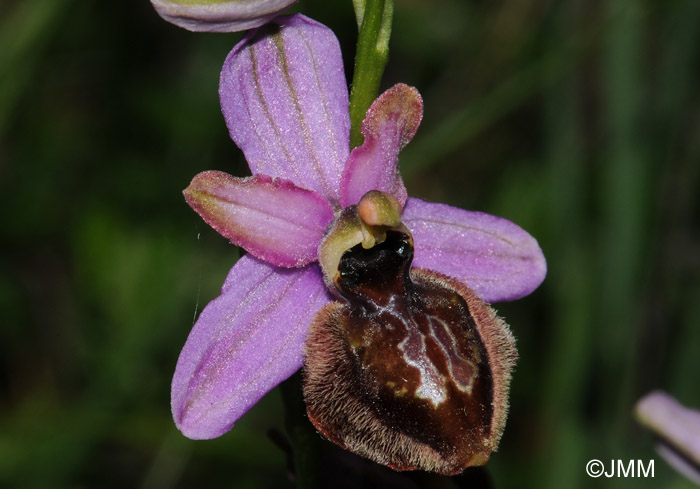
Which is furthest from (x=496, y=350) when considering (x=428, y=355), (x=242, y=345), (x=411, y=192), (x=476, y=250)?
(x=411, y=192)

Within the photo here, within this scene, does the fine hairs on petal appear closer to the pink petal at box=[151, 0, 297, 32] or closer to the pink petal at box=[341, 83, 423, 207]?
the pink petal at box=[341, 83, 423, 207]

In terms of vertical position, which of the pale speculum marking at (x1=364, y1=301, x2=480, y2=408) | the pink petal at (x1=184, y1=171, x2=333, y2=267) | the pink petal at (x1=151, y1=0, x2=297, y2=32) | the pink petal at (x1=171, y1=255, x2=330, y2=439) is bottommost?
the pink petal at (x1=171, y1=255, x2=330, y2=439)

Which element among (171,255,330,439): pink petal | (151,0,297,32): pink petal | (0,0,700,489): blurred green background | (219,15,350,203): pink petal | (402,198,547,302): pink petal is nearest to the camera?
(151,0,297,32): pink petal

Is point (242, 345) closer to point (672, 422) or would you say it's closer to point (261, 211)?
point (261, 211)

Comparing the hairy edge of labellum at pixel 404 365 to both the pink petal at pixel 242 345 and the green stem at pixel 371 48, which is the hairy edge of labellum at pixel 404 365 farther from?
the green stem at pixel 371 48

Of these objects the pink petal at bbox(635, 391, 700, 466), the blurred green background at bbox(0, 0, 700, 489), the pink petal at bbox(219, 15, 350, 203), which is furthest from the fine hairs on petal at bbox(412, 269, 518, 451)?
the blurred green background at bbox(0, 0, 700, 489)

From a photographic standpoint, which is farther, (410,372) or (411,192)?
(411,192)
